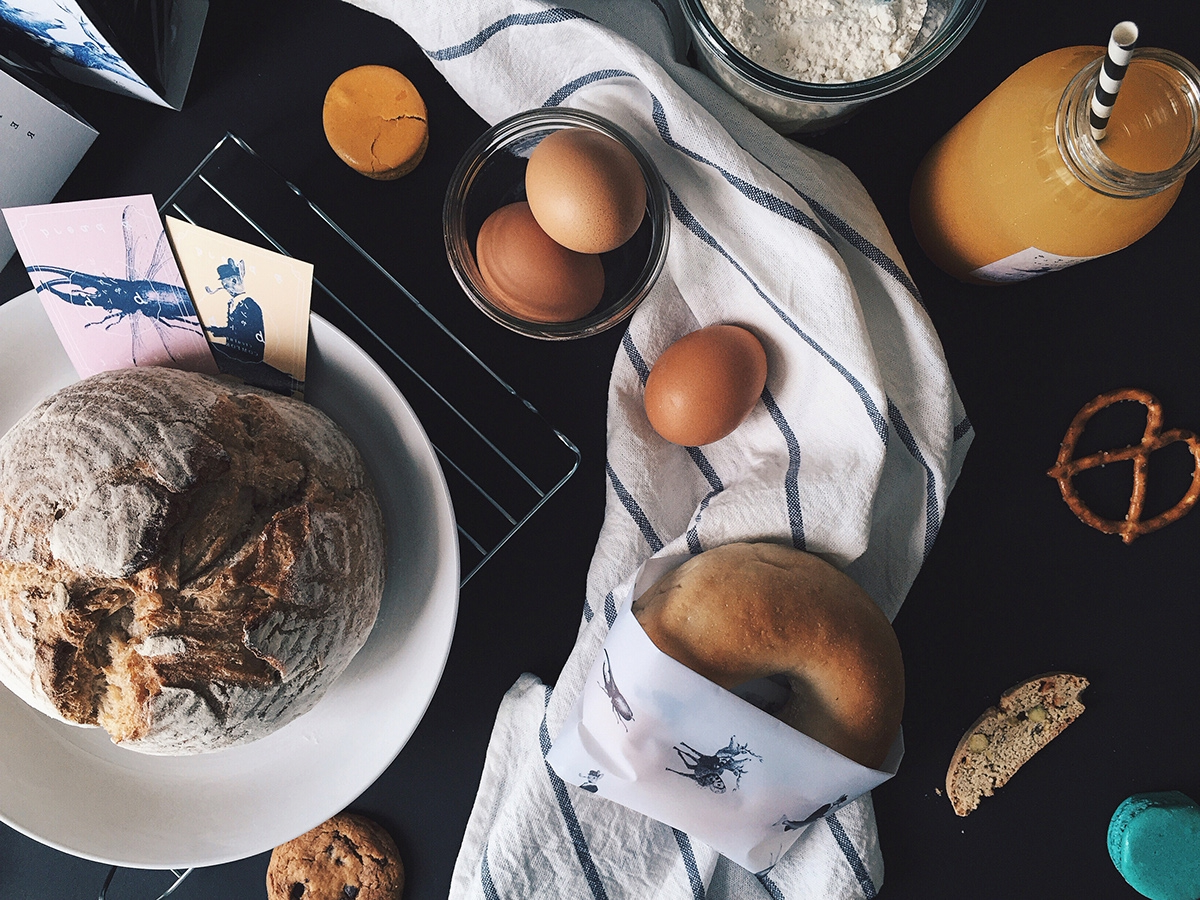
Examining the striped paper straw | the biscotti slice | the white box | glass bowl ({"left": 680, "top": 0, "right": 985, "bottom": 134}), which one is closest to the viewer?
the striped paper straw

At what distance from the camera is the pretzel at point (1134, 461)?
0.83 meters

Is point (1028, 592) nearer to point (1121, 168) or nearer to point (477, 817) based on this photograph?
point (1121, 168)

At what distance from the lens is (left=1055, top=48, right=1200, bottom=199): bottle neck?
58 cm

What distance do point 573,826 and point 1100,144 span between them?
0.73m

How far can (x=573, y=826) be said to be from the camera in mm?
825

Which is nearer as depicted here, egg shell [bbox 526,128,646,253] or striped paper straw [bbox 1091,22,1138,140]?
striped paper straw [bbox 1091,22,1138,140]

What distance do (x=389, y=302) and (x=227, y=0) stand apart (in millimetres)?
343

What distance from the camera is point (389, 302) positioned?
34.1 inches

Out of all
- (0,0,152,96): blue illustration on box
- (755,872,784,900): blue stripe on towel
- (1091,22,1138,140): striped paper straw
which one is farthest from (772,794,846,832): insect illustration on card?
(0,0,152,96): blue illustration on box

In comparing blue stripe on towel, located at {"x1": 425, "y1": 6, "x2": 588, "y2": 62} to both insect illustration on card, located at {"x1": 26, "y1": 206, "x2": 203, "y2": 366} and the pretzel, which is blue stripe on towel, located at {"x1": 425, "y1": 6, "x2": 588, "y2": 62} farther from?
the pretzel

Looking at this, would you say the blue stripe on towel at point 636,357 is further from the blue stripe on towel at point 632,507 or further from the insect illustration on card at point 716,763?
the insect illustration on card at point 716,763

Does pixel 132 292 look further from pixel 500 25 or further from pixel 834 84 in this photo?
pixel 834 84

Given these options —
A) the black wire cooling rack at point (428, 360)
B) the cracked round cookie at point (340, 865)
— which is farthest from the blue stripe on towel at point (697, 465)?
the cracked round cookie at point (340, 865)

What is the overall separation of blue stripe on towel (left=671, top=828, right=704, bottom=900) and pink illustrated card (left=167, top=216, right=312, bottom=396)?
56 centimetres
